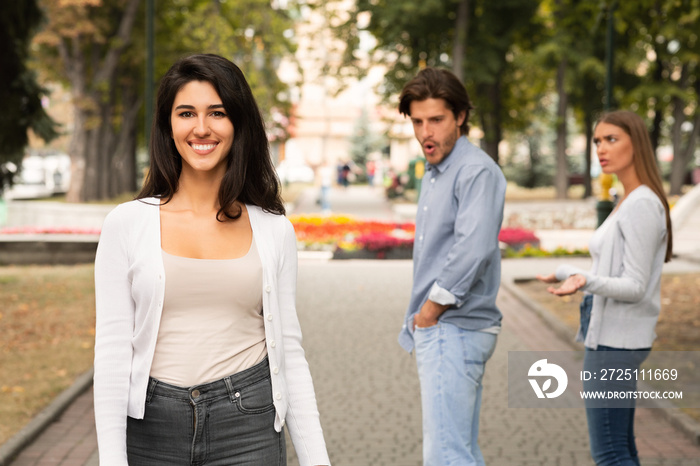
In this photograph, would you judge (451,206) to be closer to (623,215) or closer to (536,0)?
(623,215)

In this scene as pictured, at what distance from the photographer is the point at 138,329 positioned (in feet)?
8.25

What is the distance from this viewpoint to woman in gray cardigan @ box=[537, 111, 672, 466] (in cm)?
379

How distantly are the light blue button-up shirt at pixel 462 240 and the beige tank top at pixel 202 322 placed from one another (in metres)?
1.29

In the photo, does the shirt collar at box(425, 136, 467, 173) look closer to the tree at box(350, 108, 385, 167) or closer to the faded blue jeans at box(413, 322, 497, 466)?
the faded blue jeans at box(413, 322, 497, 466)

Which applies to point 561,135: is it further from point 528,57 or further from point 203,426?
point 203,426

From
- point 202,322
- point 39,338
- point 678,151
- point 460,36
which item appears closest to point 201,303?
point 202,322

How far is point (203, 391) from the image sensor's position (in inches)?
98.2

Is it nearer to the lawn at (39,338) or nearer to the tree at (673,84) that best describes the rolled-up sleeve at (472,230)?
the lawn at (39,338)

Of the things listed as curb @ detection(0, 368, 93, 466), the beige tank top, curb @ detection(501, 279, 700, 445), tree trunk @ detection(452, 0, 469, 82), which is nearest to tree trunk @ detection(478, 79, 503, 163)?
tree trunk @ detection(452, 0, 469, 82)

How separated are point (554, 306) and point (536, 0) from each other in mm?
24474

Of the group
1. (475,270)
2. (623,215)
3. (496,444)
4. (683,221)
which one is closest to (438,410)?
(475,270)

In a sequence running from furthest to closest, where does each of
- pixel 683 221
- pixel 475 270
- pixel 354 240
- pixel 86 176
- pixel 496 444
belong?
pixel 86 176, pixel 683 221, pixel 354 240, pixel 496 444, pixel 475 270

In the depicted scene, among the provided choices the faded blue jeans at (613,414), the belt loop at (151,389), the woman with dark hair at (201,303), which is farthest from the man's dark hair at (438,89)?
the belt loop at (151,389)

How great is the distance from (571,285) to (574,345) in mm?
5660
